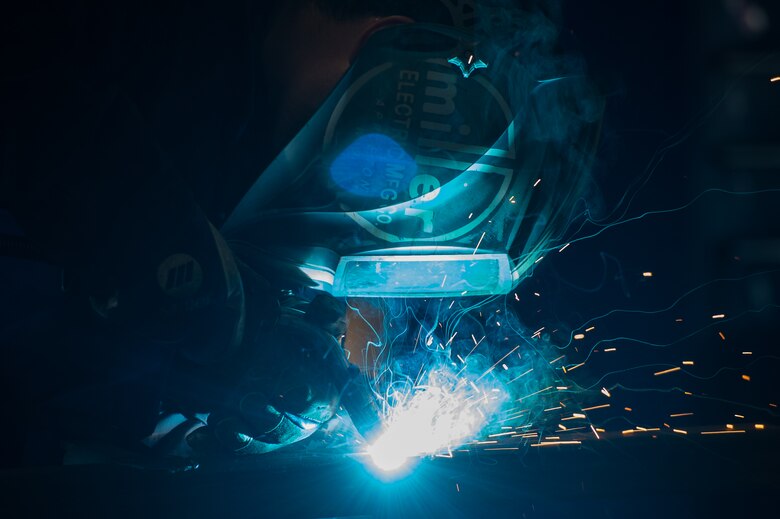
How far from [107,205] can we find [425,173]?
77 cm


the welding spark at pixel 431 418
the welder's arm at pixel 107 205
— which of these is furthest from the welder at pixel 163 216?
the welding spark at pixel 431 418

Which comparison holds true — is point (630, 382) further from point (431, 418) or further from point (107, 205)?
point (107, 205)

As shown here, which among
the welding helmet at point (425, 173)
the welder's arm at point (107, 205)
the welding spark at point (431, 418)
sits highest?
the welding helmet at point (425, 173)

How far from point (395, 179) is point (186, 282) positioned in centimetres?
62

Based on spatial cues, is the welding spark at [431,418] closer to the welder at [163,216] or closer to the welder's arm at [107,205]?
the welder at [163,216]

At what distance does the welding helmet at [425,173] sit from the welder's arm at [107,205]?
44cm

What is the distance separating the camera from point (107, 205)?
2.43ft

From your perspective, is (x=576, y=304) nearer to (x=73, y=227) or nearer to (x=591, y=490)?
(x=591, y=490)

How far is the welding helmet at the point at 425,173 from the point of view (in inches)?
50.6

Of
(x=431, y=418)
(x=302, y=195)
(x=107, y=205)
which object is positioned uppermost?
(x=302, y=195)

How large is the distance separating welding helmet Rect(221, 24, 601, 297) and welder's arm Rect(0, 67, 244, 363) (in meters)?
0.44

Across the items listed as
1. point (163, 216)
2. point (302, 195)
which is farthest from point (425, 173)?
point (163, 216)

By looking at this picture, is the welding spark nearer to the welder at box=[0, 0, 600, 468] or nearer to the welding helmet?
the welder at box=[0, 0, 600, 468]

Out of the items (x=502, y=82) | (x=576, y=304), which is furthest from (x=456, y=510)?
(x=576, y=304)
